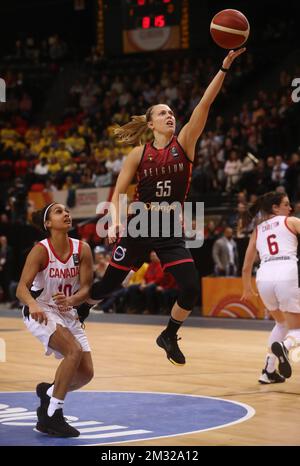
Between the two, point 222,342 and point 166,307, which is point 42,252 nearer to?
point 222,342

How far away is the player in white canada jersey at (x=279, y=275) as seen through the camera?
7.65m

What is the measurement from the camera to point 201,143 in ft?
63.0

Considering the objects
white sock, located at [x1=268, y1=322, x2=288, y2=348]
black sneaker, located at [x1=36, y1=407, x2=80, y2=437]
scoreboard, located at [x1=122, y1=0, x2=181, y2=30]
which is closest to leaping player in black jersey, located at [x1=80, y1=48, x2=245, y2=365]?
white sock, located at [x1=268, y1=322, x2=288, y2=348]

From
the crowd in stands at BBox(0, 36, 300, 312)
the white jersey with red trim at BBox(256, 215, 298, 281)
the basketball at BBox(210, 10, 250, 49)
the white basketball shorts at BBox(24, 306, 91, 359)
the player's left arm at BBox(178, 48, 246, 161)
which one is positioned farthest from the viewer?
the crowd in stands at BBox(0, 36, 300, 312)

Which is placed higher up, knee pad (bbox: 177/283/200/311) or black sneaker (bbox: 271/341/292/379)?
knee pad (bbox: 177/283/200/311)

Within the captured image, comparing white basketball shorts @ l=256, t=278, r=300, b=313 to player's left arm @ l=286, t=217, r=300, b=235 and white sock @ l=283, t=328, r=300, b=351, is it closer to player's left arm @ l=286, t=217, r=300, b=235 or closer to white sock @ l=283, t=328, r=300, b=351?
white sock @ l=283, t=328, r=300, b=351

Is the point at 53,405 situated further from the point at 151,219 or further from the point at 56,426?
the point at 151,219

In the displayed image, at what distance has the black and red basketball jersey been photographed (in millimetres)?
6918

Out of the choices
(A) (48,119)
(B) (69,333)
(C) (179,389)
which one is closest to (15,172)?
(A) (48,119)

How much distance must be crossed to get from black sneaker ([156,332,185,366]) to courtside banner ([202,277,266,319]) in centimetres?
749

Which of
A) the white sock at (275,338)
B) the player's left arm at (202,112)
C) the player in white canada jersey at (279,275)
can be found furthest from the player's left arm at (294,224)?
the player's left arm at (202,112)

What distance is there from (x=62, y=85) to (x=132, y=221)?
66.9 ft

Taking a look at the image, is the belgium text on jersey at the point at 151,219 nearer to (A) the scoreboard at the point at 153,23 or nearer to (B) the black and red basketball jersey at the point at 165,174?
(B) the black and red basketball jersey at the point at 165,174

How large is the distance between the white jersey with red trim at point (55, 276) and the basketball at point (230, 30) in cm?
208
